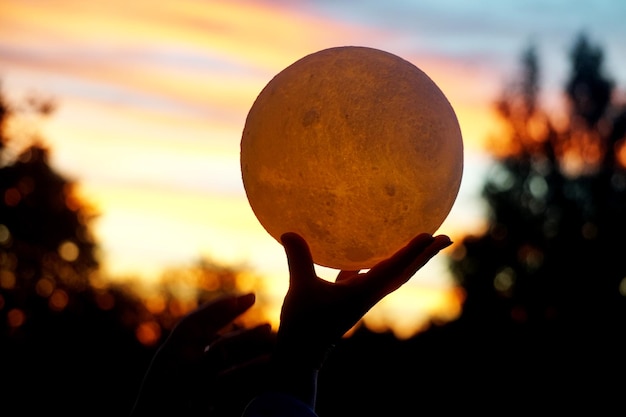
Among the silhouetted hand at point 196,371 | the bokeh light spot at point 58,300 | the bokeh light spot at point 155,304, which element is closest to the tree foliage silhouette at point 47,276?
the bokeh light spot at point 58,300

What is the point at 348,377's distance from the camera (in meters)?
17.6

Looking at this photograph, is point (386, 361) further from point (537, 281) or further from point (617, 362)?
point (537, 281)

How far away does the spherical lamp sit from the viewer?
10.7 feet

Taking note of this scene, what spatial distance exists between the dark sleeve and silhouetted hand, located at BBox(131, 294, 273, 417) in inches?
13.6

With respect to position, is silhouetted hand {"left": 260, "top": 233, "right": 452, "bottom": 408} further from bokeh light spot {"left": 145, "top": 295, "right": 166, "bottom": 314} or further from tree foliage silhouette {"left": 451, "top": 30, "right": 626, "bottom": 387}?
bokeh light spot {"left": 145, "top": 295, "right": 166, "bottom": 314}

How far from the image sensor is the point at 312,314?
2902 mm

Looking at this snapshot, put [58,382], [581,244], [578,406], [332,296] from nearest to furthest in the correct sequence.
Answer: [332,296] → [578,406] → [58,382] → [581,244]

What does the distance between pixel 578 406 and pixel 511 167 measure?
1614 centimetres

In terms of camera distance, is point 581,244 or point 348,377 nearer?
point 348,377

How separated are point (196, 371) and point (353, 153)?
109 cm

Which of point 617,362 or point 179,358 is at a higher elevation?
point 179,358

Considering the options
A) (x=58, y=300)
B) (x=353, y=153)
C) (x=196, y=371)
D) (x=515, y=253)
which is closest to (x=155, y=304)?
(x=58, y=300)

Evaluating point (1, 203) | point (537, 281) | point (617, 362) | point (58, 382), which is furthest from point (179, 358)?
point (1, 203)

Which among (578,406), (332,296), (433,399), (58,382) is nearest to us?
(332,296)
